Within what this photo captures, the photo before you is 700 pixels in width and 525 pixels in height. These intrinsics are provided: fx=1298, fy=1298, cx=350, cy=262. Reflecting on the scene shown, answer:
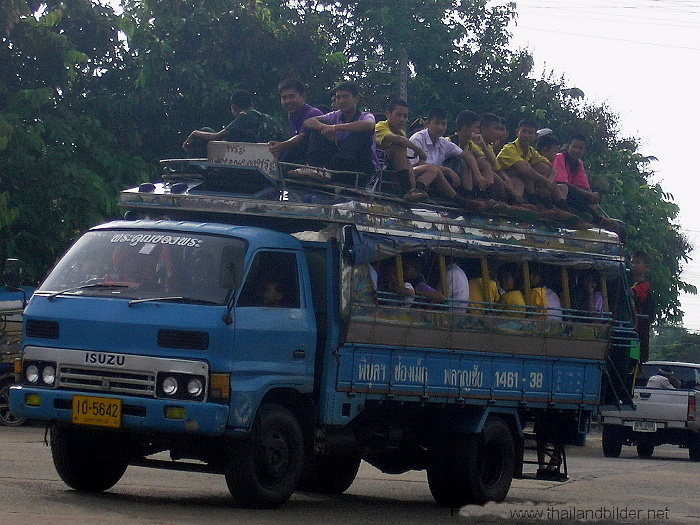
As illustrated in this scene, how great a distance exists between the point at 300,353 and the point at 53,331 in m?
1.76

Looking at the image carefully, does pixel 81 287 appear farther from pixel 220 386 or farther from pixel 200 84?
pixel 200 84

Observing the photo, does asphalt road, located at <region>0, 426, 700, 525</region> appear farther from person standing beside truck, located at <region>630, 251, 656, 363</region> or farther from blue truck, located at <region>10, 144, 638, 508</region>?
person standing beside truck, located at <region>630, 251, 656, 363</region>

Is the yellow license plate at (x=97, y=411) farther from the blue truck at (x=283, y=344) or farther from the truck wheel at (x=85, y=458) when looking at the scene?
the truck wheel at (x=85, y=458)

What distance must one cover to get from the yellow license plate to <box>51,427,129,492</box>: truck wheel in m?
0.56

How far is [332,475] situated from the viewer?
37.9 ft

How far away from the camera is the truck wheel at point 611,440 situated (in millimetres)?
20719

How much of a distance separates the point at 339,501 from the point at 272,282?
2.46 metres

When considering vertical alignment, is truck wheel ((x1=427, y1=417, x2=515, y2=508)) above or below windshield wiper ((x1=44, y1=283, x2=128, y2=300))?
below

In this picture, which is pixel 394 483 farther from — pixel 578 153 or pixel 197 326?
pixel 197 326

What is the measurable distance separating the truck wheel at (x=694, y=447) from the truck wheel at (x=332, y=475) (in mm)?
10536

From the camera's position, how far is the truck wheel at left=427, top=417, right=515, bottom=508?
10984mm

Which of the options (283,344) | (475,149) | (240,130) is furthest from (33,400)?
(475,149)

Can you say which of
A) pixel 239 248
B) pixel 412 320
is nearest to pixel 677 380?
pixel 412 320

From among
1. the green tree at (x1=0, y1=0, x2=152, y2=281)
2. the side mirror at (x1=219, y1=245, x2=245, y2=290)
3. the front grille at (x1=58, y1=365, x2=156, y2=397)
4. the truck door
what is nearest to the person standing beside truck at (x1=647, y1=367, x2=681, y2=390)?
the green tree at (x1=0, y1=0, x2=152, y2=281)
